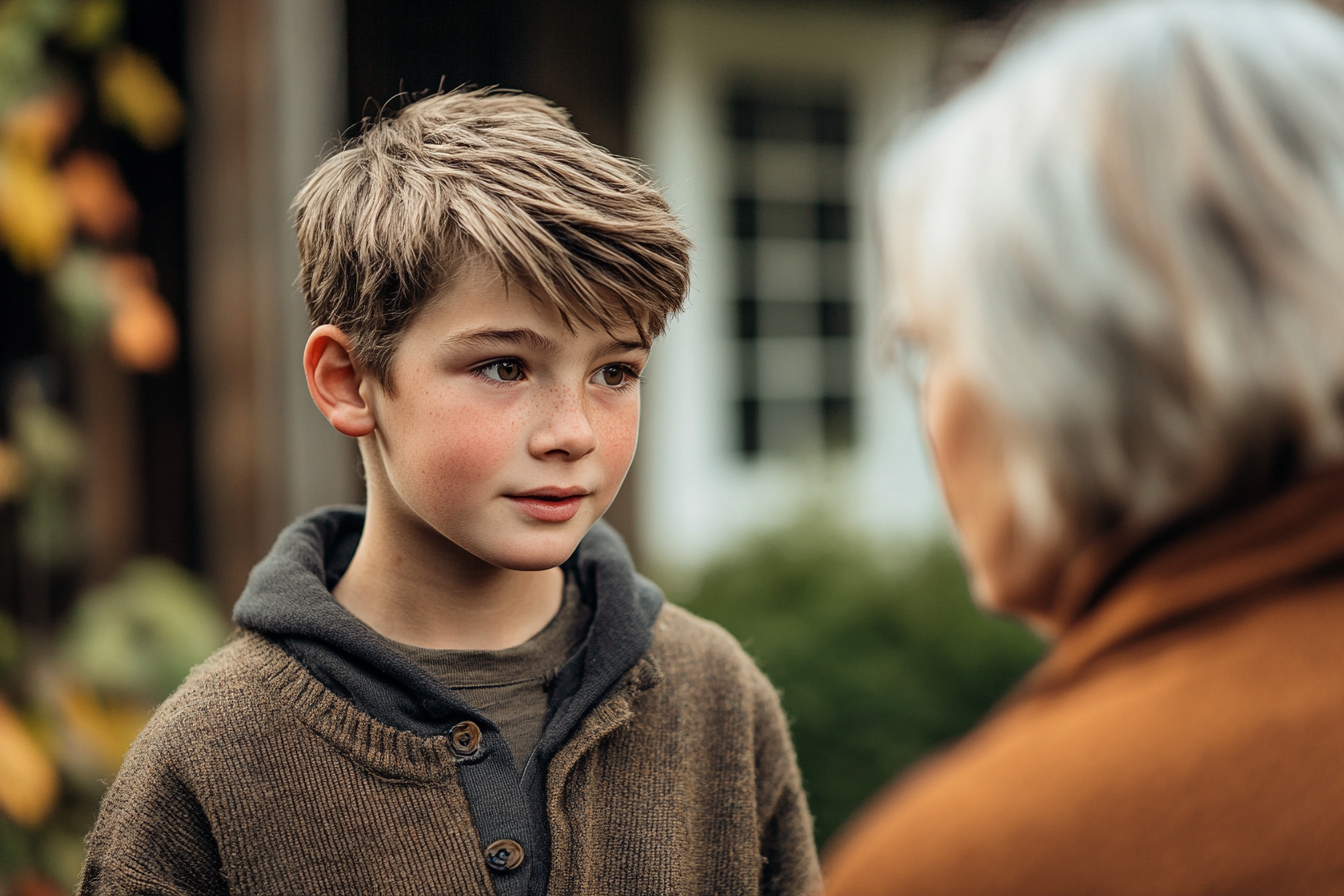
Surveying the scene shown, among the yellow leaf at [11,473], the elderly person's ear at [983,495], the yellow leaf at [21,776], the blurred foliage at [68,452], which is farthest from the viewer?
the yellow leaf at [11,473]

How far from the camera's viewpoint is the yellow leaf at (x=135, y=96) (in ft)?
10.6

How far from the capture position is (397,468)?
53.7 inches

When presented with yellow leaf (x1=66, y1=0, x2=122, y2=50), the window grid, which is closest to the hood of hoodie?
yellow leaf (x1=66, y1=0, x2=122, y2=50)

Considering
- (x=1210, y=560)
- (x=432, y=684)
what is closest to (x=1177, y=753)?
(x=1210, y=560)

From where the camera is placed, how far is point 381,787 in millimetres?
1345

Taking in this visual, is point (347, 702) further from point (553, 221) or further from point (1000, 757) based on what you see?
point (1000, 757)

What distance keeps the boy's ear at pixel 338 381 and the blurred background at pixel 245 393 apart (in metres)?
0.69

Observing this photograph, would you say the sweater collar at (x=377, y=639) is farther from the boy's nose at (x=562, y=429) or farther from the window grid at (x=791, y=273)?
the window grid at (x=791, y=273)

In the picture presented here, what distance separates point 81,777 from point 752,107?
14.4 ft

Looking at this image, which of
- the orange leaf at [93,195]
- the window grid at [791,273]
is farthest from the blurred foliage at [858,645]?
the orange leaf at [93,195]

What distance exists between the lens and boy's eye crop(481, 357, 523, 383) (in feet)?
4.33

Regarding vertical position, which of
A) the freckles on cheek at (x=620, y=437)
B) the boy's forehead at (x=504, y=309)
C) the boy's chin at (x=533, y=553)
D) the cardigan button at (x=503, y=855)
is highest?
the boy's forehead at (x=504, y=309)

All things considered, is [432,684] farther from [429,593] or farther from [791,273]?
[791,273]

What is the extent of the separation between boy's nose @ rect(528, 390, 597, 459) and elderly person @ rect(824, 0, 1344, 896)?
446 mm
